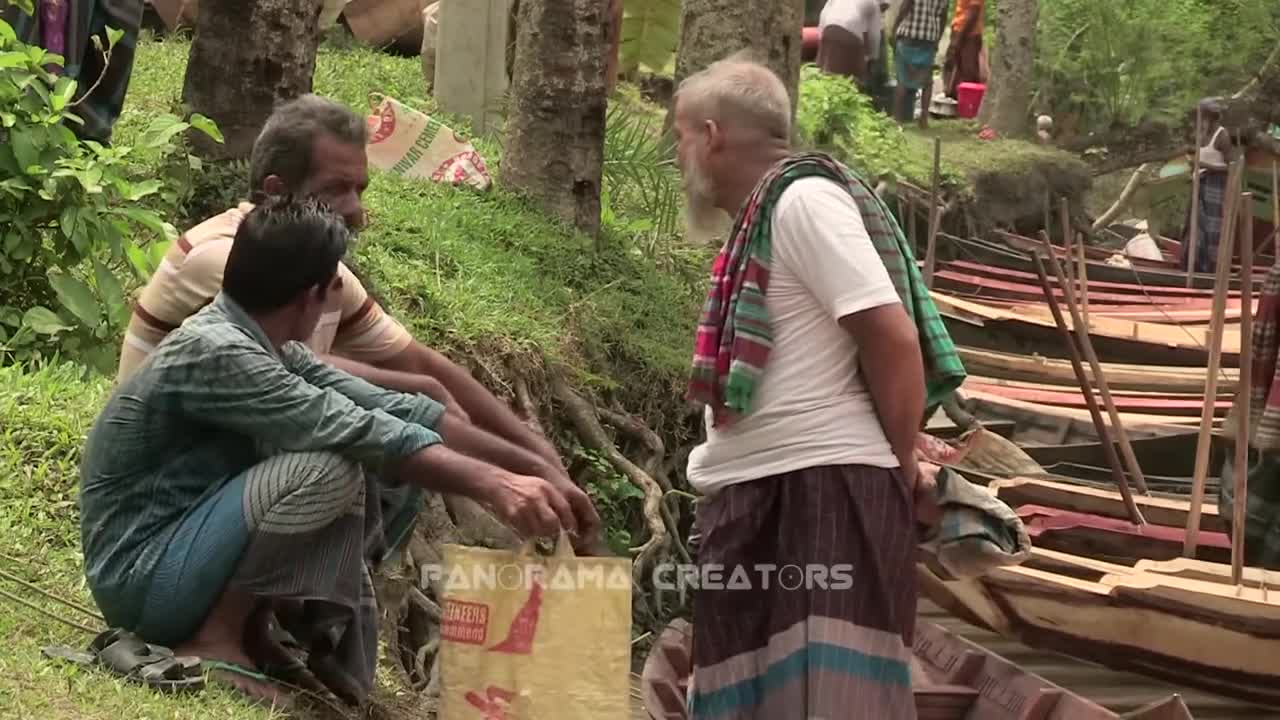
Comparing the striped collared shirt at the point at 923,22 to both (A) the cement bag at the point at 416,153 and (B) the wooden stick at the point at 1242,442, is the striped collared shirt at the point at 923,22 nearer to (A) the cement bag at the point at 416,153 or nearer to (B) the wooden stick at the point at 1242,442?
(A) the cement bag at the point at 416,153

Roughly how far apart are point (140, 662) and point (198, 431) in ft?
1.49

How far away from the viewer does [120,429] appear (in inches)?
133

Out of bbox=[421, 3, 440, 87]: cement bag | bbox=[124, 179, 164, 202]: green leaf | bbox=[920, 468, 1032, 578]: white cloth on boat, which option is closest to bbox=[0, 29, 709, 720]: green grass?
bbox=[124, 179, 164, 202]: green leaf

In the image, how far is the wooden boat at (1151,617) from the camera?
555 centimetres

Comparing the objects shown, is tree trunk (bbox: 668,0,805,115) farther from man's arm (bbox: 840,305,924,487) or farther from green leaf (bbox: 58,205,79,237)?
man's arm (bbox: 840,305,924,487)

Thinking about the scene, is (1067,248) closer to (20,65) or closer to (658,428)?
(658,428)

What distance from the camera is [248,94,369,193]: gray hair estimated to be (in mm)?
3773

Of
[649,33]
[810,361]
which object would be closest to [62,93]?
[810,361]

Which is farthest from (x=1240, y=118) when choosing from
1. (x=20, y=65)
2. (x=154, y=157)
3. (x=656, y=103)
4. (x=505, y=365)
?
(x=20, y=65)

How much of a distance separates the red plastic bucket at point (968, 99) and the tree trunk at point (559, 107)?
42.3 feet

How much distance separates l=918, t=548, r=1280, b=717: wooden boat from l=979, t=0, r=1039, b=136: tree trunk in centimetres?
1310

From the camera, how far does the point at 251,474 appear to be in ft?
10.9

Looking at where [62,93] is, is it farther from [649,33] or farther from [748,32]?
[649,33]

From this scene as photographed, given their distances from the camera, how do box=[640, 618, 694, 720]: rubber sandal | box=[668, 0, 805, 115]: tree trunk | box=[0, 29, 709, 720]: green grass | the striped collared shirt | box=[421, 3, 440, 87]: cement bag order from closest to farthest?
box=[0, 29, 709, 720]: green grass, box=[640, 618, 694, 720]: rubber sandal, box=[668, 0, 805, 115]: tree trunk, box=[421, 3, 440, 87]: cement bag, the striped collared shirt
